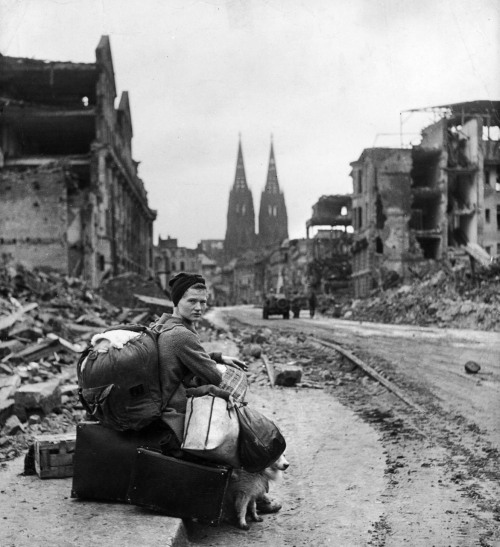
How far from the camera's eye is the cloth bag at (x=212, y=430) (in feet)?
12.5

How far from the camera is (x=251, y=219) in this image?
147000 millimetres

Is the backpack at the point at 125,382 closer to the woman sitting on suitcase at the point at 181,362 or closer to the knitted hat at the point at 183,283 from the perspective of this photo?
the woman sitting on suitcase at the point at 181,362

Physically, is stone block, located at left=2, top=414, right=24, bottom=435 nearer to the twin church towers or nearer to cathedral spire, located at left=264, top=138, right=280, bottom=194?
the twin church towers

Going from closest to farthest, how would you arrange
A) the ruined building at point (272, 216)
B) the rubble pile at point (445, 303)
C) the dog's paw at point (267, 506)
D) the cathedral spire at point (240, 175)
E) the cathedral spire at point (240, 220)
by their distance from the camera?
the dog's paw at point (267, 506)
the rubble pile at point (445, 303)
the cathedral spire at point (240, 220)
the ruined building at point (272, 216)
the cathedral spire at point (240, 175)

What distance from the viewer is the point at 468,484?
4.89m

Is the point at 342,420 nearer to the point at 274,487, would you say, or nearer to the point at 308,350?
the point at 274,487

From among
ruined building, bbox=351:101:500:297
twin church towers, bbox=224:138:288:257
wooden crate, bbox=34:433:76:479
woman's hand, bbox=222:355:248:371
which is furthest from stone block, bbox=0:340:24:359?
twin church towers, bbox=224:138:288:257

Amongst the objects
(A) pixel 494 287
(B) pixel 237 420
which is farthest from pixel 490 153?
(B) pixel 237 420

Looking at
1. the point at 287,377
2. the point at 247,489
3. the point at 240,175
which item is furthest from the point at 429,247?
the point at 240,175

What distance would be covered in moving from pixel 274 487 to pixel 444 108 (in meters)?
50.4

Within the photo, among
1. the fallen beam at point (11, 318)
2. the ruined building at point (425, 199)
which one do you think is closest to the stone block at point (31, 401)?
the fallen beam at point (11, 318)

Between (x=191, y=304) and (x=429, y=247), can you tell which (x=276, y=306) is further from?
(x=191, y=304)

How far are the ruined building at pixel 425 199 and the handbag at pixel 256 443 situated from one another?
4279cm

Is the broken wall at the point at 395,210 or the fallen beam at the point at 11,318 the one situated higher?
the broken wall at the point at 395,210
